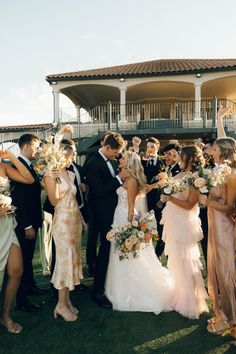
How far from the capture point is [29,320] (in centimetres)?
415

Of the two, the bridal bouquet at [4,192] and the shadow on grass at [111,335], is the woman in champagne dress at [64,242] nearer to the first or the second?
the shadow on grass at [111,335]

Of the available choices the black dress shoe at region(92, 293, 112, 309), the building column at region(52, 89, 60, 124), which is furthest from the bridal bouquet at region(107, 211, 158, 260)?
the building column at region(52, 89, 60, 124)

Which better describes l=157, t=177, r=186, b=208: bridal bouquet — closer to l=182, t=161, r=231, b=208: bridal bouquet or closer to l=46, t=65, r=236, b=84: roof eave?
l=182, t=161, r=231, b=208: bridal bouquet

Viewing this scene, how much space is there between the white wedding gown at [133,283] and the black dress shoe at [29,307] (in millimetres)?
961

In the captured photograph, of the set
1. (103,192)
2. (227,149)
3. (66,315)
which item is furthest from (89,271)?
(227,149)

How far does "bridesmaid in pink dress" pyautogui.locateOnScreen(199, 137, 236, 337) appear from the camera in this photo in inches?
143

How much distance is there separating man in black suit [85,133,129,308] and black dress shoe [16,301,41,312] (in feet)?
2.56

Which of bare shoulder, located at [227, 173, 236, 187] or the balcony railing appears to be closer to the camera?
bare shoulder, located at [227, 173, 236, 187]

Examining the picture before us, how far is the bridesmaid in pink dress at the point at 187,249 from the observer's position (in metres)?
4.16

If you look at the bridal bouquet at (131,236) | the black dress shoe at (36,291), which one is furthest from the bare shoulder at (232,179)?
the black dress shoe at (36,291)

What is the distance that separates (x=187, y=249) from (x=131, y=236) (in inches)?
30.7

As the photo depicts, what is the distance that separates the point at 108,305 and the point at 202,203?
1.93 m

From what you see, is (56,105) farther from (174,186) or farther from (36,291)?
(174,186)

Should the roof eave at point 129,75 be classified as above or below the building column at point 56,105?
above
